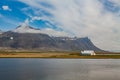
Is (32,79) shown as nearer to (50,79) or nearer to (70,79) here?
(50,79)

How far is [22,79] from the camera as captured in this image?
61656mm

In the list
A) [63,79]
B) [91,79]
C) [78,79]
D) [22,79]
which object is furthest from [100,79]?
[22,79]

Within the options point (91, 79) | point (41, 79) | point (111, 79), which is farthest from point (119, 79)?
point (41, 79)

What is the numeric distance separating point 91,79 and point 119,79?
7.82 metres

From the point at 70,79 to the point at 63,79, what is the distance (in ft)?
6.27

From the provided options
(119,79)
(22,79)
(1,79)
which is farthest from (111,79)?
(1,79)

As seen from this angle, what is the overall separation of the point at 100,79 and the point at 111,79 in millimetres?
3014

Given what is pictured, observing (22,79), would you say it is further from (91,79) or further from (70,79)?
(91,79)

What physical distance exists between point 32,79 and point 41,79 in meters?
2.46

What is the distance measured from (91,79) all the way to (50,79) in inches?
446

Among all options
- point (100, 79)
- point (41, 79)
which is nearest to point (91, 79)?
point (100, 79)

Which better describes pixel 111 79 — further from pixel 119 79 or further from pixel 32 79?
pixel 32 79

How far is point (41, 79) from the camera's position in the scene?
61156 millimetres

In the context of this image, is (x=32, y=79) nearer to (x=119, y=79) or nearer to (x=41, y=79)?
(x=41, y=79)
